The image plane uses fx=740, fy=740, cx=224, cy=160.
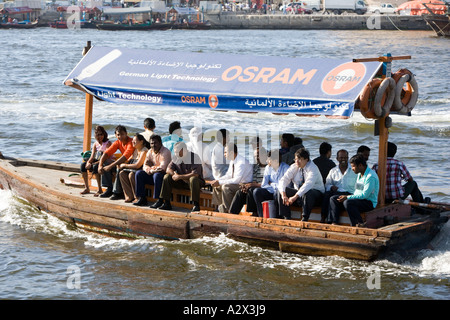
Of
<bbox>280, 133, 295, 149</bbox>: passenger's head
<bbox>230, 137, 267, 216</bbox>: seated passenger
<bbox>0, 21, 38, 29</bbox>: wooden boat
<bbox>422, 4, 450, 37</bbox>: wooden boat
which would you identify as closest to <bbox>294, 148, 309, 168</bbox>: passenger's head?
<bbox>230, 137, 267, 216</bbox>: seated passenger

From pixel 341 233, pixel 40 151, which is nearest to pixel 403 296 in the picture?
pixel 341 233

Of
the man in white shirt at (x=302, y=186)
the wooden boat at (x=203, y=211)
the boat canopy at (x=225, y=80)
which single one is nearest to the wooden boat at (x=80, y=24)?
the wooden boat at (x=203, y=211)

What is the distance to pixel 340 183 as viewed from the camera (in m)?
10.4

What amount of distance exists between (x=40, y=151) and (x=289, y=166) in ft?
40.0

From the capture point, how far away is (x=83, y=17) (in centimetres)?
9238

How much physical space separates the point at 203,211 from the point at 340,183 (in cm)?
207

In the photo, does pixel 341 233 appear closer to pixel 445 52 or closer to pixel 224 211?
pixel 224 211

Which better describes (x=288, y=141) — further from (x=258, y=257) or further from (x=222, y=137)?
(x=258, y=257)

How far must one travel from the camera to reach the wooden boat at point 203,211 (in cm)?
992

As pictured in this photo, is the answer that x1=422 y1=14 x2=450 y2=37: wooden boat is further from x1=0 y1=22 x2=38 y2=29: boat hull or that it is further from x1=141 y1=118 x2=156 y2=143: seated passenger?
x1=141 y1=118 x2=156 y2=143: seated passenger

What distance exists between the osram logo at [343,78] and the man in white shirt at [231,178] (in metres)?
1.59

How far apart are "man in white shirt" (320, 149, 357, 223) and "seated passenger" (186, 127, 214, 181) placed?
1.94 metres

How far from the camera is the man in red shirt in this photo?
461 inches

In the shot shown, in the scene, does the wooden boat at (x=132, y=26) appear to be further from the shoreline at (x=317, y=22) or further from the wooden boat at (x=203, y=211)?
the wooden boat at (x=203, y=211)
